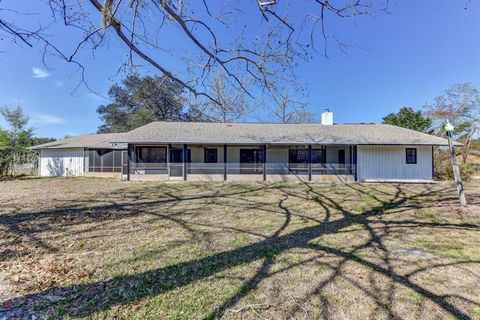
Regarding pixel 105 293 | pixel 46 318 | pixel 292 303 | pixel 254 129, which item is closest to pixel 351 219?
pixel 292 303

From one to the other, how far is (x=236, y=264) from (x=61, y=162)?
22023mm

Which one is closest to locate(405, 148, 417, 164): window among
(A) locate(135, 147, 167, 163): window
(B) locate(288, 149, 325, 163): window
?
(B) locate(288, 149, 325, 163): window

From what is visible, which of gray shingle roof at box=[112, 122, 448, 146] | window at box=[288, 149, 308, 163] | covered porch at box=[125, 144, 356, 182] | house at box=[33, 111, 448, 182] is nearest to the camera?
gray shingle roof at box=[112, 122, 448, 146]

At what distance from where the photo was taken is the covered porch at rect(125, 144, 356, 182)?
1645cm

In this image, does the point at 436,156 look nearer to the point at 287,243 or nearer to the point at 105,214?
the point at 287,243

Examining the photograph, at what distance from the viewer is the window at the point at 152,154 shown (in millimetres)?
17359

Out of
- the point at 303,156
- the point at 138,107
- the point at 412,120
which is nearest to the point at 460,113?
the point at 412,120

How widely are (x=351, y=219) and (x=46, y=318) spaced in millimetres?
6610

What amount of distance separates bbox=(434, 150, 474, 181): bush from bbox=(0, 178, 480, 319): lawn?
12.1 m

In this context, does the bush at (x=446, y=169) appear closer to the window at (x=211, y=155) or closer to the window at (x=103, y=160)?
the window at (x=211, y=155)

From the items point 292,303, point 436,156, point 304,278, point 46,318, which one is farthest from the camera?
point 436,156

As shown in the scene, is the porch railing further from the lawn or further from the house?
the lawn

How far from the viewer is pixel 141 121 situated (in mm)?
29406

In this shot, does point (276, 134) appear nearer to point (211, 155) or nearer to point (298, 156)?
point (298, 156)
